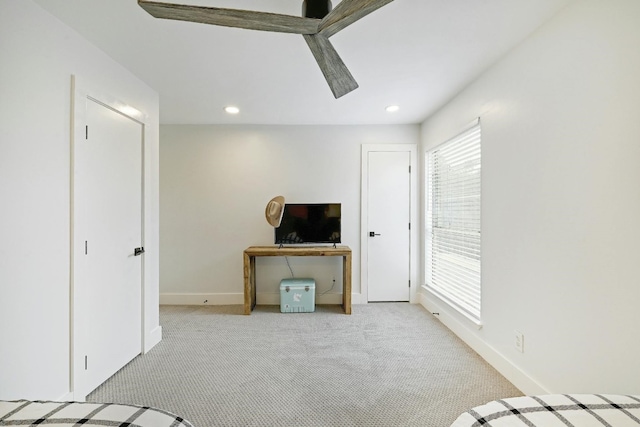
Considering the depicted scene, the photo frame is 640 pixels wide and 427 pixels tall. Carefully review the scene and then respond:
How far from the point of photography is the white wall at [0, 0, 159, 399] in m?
1.48

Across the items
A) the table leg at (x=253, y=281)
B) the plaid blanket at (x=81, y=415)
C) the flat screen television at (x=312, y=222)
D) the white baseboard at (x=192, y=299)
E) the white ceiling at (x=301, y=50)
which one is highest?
the white ceiling at (x=301, y=50)

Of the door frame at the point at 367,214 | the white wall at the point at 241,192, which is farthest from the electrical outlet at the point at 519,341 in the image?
the white wall at the point at 241,192

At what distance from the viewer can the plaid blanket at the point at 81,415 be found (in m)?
0.77

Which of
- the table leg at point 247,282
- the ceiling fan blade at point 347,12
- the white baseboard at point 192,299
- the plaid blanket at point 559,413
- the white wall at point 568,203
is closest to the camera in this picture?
the plaid blanket at point 559,413

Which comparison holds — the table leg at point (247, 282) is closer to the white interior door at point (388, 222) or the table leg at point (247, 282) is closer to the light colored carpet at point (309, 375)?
the light colored carpet at point (309, 375)

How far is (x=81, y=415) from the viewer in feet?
2.60

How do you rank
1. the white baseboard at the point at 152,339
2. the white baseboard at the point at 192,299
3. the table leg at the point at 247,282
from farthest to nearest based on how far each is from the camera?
1. the white baseboard at the point at 192,299
2. the table leg at the point at 247,282
3. the white baseboard at the point at 152,339

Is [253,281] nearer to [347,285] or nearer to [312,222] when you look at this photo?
[312,222]

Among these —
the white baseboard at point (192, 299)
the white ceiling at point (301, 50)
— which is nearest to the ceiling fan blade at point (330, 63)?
the white ceiling at point (301, 50)

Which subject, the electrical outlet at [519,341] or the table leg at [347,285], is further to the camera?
the table leg at [347,285]

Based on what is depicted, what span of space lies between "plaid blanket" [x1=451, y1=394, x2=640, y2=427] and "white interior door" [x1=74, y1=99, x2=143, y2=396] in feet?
7.41

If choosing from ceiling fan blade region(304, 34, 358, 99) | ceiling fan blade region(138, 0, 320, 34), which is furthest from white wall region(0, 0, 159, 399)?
ceiling fan blade region(304, 34, 358, 99)

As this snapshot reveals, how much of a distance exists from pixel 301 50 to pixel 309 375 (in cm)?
240

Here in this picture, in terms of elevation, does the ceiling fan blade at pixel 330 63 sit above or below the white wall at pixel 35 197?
above
